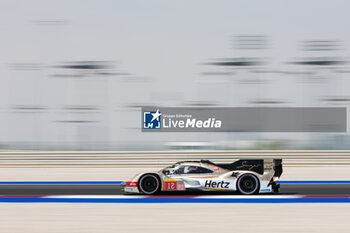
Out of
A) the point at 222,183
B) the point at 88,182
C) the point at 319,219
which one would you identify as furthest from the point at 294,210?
the point at 88,182

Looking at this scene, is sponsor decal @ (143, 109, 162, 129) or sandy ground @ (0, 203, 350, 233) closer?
sandy ground @ (0, 203, 350, 233)

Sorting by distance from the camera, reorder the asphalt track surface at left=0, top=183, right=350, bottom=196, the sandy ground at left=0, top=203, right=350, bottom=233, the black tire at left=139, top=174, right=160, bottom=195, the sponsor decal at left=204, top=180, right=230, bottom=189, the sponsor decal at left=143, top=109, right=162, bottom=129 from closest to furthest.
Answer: the sandy ground at left=0, top=203, right=350, bottom=233, the sponsor decal at left=204, top=180, right=230, bottom=189, the black tire at left=139, top=174, right=160, bottom=195, the asphalt track surface at left=0, top=183, right=350, bottom=196, the sponsor decal at left=143, top=109, right=162, bottom=129

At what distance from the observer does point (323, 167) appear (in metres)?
22.1

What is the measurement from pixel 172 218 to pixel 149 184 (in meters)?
3.08

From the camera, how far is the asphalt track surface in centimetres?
1222

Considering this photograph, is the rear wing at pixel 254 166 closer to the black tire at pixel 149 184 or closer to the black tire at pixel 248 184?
the black tire at pixel 248 184

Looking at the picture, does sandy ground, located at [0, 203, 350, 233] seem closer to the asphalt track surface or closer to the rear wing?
the rear wing

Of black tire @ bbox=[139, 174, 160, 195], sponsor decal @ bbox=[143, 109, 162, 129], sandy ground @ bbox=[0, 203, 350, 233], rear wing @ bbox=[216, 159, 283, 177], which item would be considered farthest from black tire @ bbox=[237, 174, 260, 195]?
sponsor decal @ bbox=[143, 109, 162, 129]

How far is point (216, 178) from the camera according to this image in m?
11.3

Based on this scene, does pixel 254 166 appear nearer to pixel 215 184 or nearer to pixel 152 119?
pixel 215 184

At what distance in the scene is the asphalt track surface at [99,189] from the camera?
40.1 ft

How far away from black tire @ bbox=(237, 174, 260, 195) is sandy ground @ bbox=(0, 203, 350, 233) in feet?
4.64

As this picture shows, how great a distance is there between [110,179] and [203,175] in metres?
5.82

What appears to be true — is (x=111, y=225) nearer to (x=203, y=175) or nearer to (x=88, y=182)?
(x=203, y=175)
